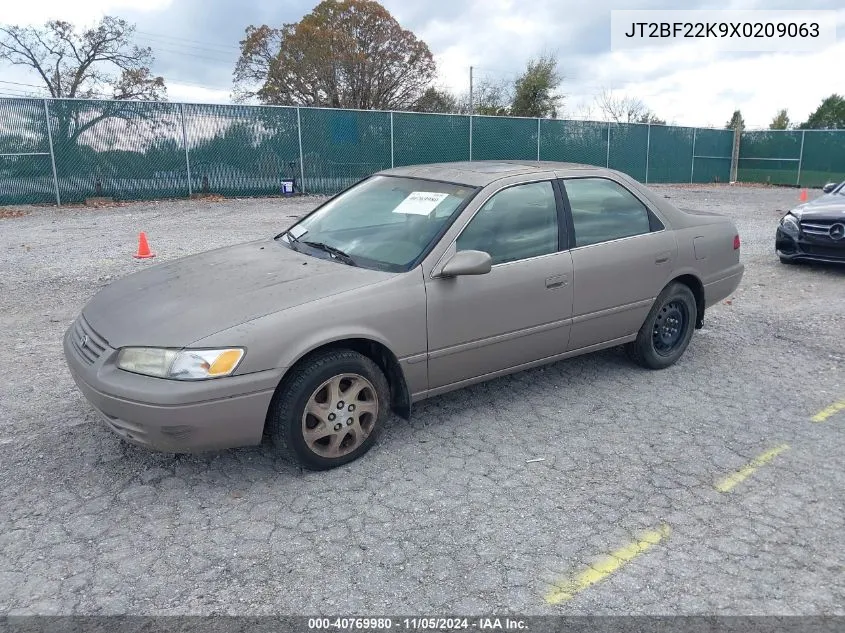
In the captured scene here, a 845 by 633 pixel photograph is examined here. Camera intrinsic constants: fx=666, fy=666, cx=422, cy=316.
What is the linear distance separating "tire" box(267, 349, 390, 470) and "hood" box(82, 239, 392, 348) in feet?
1.19

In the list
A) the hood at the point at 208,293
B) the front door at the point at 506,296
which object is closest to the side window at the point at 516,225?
the front door at the point at 506,296

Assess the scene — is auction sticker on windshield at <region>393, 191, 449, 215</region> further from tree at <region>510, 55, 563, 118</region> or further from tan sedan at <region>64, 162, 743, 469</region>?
tree at <region>510, 55, 563, 118</region>

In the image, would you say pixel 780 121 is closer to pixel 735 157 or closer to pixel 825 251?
pixel 735 157

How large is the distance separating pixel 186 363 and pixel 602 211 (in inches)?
120

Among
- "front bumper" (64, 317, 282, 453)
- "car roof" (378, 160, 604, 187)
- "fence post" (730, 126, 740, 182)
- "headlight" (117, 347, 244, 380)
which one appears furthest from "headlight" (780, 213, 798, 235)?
"fence post" (730, 126, 740, 182)

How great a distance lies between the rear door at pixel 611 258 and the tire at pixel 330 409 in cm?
158

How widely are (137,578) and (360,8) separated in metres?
34.6

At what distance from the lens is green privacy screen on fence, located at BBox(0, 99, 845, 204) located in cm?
1544

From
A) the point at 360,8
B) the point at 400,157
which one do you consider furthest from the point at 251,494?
the point at 360,8

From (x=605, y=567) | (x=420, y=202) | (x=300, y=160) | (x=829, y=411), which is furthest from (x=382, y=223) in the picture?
(x=300, y=160)

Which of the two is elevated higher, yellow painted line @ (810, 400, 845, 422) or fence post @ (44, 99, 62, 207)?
fence post @ (44, 99, 62, 207)

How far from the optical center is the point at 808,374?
5168mm

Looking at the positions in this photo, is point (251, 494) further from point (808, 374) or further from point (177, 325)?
point (808, 374)

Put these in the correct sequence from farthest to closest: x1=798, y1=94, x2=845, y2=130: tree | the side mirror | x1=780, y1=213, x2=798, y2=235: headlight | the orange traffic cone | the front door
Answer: x1=798, y1=94, x2=845, y2=130: tree, the orange traffic cone, x1=780, y1=213, x2=798, y2=235: headlight, the front door, the side mirror
